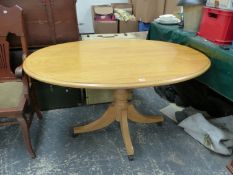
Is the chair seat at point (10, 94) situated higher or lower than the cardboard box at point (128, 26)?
higher

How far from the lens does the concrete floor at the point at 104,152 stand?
4.99ft

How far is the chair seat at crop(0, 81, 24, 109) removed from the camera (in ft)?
4.91

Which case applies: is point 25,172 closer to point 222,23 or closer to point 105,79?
point 105,79

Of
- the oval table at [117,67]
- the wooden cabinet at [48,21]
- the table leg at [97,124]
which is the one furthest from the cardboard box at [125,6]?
the table leg at [97,124]

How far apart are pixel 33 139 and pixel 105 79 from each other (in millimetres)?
1009

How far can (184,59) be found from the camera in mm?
1421

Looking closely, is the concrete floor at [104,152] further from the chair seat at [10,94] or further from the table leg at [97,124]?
the chair seat at [10,94]

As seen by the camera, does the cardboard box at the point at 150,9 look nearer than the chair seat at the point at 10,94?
No

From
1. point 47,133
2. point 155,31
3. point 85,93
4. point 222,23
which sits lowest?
point 47,133

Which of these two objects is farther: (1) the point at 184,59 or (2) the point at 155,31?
(2) the point at 155,31

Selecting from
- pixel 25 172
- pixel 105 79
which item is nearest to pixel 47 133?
pixel 25 172

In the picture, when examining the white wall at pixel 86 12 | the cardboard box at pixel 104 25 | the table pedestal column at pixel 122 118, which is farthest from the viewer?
the white wall at pixel 86 12

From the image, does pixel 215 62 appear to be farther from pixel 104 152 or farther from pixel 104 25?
pixel 104 25

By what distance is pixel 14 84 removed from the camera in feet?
5.53
